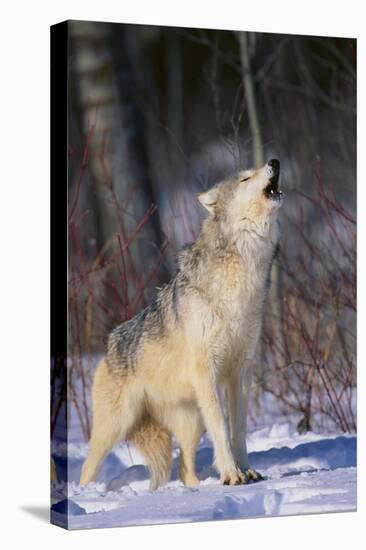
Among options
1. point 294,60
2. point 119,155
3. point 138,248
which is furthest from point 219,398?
point 294,60

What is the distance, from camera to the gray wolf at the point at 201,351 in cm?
1031

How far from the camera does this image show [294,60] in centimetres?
1116

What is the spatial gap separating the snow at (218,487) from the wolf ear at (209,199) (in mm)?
1775

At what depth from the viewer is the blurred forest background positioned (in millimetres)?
10312

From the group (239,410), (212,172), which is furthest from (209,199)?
(239,410)

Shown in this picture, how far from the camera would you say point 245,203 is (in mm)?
10484

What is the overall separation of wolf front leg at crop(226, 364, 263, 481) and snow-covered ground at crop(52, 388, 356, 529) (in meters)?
0.19

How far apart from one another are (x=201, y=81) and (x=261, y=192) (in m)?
1.03

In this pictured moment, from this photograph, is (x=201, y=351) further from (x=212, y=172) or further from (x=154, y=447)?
(x=212, y=172)

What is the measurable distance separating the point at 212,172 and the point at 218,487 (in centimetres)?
243

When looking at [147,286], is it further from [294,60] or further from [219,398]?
[294,60]

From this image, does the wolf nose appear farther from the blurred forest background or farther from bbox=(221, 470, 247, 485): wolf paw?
bbox=(221, 470, 247, 485): wolf paw

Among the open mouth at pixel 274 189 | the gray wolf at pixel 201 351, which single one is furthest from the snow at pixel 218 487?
the open mouth at pixel 274 189

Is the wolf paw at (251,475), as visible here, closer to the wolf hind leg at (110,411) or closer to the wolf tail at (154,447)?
the wolf tail at (154,447)
